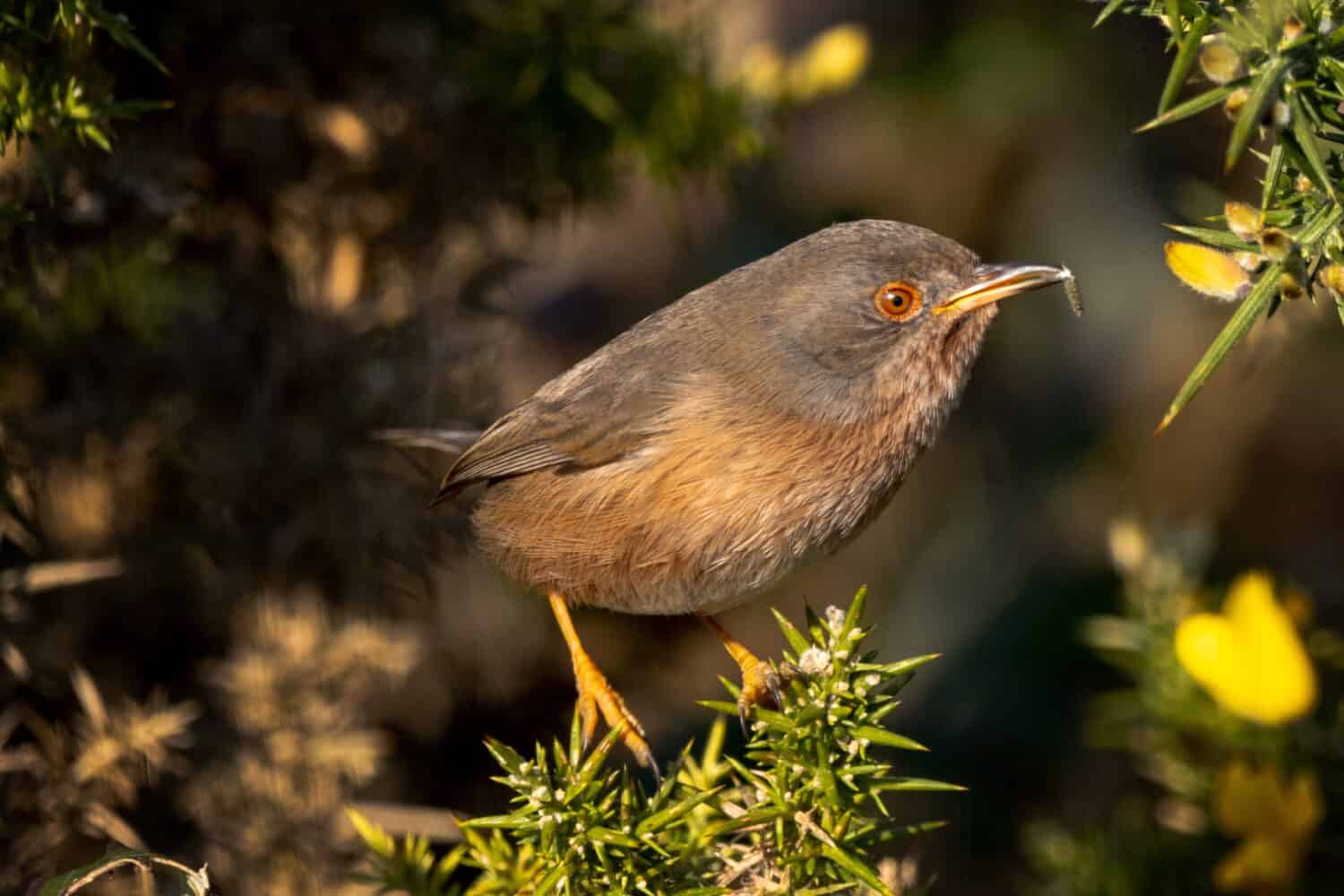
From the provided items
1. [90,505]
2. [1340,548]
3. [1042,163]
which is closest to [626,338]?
[90,505]

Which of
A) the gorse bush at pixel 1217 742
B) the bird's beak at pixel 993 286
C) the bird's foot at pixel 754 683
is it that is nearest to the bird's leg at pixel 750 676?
the bird's foot at pixel 754 683

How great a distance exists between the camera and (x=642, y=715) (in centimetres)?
454

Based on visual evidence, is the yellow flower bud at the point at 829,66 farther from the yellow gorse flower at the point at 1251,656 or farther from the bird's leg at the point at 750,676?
the yellow gorse flower at the point at 1251,656

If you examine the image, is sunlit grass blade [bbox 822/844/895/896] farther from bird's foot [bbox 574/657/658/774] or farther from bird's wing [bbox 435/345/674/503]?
bird's wing [bbox 435/345/674/503]

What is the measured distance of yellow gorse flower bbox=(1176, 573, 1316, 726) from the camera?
2.69 metres

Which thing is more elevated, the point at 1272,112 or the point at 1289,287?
the point at 1272,112

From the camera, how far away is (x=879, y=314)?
3.34 metres

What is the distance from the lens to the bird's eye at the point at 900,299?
332 centimetres

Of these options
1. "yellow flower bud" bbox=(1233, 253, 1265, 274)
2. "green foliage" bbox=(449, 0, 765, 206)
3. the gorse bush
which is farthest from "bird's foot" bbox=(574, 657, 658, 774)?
"yellow flower bud" bbox=(1233, 253, 1265, 274)

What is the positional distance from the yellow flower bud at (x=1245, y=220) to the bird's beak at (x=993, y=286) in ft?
3.65

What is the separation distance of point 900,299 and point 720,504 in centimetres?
68

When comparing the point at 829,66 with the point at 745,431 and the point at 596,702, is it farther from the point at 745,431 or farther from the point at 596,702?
the point at 596,702

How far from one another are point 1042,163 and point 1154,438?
1.47 m

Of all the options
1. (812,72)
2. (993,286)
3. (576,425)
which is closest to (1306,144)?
(993,286)
